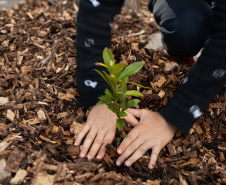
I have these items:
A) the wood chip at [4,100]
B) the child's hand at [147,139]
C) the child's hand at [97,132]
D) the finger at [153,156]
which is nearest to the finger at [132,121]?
the child's hand at [147,139]

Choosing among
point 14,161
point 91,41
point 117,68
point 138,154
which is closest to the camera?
point 117,68

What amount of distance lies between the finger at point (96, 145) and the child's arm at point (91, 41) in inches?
9.9

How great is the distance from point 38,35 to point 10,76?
1.90ft

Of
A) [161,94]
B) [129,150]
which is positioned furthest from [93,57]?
[129,150]

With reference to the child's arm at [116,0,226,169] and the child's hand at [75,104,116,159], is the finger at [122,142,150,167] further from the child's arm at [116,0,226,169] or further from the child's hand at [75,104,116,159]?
the child's hand at [75,104,116,159]

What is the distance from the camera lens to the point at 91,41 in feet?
5.81

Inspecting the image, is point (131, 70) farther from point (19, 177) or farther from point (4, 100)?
point (4, 100)

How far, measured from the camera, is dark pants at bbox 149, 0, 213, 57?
1.97 meters

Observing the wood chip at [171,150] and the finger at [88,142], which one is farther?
the wood chip at [171,150]

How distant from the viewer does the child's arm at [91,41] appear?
5.72 ft

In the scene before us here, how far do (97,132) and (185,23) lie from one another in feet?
3.59

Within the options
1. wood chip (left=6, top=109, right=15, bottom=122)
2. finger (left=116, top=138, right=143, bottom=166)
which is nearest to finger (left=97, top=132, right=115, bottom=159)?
finger (left=116, top=138, right=143, bottom=166)

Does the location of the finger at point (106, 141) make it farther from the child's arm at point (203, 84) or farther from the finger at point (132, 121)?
the child's arm at point (203, 84)

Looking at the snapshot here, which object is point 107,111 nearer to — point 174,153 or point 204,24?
point 174,153
